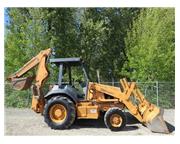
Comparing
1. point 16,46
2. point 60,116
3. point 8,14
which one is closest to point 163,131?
point 60,116

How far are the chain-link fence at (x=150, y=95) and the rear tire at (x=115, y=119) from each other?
647 cm

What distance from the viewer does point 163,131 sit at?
11.1m

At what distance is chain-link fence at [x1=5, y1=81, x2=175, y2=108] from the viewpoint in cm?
1733

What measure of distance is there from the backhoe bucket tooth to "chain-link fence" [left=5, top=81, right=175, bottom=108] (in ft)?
21.1

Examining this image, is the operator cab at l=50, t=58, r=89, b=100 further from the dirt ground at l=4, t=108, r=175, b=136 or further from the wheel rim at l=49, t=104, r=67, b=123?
the dirt ground at l=4, t=108, r=175, b=136

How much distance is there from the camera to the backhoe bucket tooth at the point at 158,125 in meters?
11.0

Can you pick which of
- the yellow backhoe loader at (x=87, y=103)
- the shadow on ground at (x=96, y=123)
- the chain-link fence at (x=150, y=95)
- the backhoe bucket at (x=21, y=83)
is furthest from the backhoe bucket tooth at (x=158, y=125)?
the chain-link fence at (x=150, y=95)

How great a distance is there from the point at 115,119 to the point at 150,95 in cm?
671

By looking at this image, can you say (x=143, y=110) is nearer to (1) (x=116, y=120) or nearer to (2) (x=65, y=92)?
(1) (x=116, y=120)

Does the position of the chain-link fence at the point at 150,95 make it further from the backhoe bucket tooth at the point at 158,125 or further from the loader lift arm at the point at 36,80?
the backhoe bucket tooth at the point at 158,125

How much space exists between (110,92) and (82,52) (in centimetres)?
1070

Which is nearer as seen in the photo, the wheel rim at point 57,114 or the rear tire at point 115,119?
the rear tire at point 115,119

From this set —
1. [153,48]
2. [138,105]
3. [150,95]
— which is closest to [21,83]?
[138,105]

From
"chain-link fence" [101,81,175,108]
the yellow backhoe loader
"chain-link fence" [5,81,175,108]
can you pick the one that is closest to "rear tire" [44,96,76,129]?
the yellow backhoe loader
